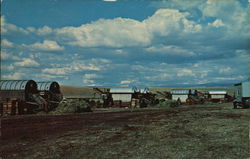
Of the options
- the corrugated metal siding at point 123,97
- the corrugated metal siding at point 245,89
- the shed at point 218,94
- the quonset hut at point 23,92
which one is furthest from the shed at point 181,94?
the quonset hut at point 23,92

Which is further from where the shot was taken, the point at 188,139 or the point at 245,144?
the point at 188,139

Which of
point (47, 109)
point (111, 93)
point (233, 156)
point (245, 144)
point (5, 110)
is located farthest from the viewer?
point (111, 93)

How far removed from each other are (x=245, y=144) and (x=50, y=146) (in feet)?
25.6

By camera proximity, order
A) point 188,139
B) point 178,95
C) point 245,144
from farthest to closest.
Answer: point 178,95, point 188,139, point 245,144

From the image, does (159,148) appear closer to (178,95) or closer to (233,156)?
(233,156)

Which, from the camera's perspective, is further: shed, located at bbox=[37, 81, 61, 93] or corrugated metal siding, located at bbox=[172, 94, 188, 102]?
corrugated metal siding, located at bbox=[172, 94, 188, 102]

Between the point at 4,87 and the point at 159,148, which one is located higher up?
the point at 4,87

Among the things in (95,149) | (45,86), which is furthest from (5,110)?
(95,149)

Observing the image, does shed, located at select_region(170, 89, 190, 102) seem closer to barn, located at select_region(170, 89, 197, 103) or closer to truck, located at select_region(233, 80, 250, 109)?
barn, located at select_region(170, 89, 197, 103)

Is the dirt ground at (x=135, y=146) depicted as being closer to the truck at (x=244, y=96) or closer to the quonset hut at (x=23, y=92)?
the quonset hut at (x=23, y=92)

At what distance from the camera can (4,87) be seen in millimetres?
33469

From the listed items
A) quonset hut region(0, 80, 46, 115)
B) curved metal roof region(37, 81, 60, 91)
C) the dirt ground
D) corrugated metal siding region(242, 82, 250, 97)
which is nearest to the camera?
the dirt ground

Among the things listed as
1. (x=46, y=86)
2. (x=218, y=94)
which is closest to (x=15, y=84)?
(x=46, y=86)

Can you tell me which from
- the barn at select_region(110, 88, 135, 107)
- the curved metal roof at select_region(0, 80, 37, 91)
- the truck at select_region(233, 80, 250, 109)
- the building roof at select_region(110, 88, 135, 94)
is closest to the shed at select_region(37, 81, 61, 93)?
the curved metal roof at select_region(0, 80, 37, 91)
